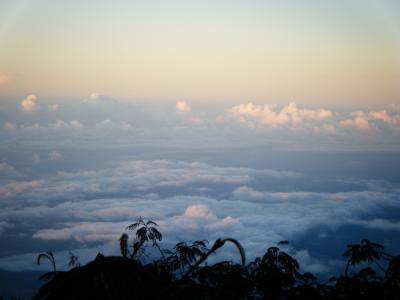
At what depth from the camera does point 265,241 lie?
16950 cm

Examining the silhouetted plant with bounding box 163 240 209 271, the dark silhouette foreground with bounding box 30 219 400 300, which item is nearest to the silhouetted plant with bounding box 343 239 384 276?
the dark silhouette foreground with bounding box 30 219 400 300

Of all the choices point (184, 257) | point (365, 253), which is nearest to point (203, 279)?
point (184, 257)

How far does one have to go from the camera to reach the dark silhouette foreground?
179 inches

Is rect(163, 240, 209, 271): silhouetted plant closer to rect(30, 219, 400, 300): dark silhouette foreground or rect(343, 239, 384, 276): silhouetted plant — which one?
rect(30, 219, 400, 300): dark silhouette foreground

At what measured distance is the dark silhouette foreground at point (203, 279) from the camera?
4551 millimetres

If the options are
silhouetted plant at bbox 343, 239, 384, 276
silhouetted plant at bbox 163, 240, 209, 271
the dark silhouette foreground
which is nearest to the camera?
the dark silhouette foreground

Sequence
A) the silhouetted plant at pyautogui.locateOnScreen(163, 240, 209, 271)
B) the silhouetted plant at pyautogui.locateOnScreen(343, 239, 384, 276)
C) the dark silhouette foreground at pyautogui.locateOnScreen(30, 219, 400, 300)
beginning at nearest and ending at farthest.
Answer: the dark silhouette foreground at pyautogui.locateOnScreen(30, 219, 400, 300) < the silhouetted plant at pyautogui.locateOnScreen(343, 239, 384, 276) < the silhouetted plant at pyautogui.locateOnScreen(163, 240, 209, 271)

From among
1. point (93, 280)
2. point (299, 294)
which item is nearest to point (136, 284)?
point (93, 280)

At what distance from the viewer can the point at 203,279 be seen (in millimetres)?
8742

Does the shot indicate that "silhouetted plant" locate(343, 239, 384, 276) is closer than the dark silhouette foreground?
No

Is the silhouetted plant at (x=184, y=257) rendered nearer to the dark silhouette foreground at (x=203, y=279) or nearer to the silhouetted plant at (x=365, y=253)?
the dark silhouette foreground at (x=203, y=279)

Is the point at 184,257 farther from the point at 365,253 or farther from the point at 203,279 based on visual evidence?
the point at 365,253

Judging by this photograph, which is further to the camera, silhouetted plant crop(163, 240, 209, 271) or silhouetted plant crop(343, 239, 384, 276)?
silhouetted plant crop(163, 240, 209, 271)

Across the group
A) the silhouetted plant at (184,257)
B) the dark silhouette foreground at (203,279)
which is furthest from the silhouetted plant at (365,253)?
the silhouetted plant at (184,257)
